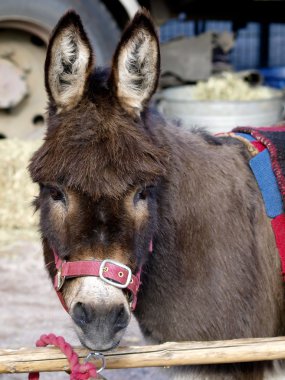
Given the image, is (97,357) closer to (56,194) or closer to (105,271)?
(105,271)

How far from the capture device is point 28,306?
4.06 m

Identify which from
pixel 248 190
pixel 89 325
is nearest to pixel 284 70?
pixel 248 190

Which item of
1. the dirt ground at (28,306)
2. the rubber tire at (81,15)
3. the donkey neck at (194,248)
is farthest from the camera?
the rubber tire at (81,15)

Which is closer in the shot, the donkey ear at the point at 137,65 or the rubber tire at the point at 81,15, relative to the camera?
the donkey ear at the point at 137,65

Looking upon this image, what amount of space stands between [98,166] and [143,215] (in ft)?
0.71

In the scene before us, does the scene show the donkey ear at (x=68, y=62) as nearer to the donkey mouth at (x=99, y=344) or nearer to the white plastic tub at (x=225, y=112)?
the donkey mouth at (x=99, y=344)

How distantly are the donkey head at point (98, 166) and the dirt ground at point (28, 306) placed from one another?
1267mm

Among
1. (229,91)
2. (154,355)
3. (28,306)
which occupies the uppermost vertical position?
(154,355)

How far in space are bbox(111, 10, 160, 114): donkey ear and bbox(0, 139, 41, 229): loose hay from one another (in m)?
3.19

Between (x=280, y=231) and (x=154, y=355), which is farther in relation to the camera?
(x=280, y=231)

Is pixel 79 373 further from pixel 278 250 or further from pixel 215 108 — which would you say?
pixel 215 108

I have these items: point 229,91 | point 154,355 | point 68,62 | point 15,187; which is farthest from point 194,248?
point 229,91

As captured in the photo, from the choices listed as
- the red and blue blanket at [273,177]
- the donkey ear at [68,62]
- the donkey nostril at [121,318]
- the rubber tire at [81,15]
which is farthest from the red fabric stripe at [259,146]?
the rubber tire at [81,15]

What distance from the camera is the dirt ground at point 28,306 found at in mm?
3439
